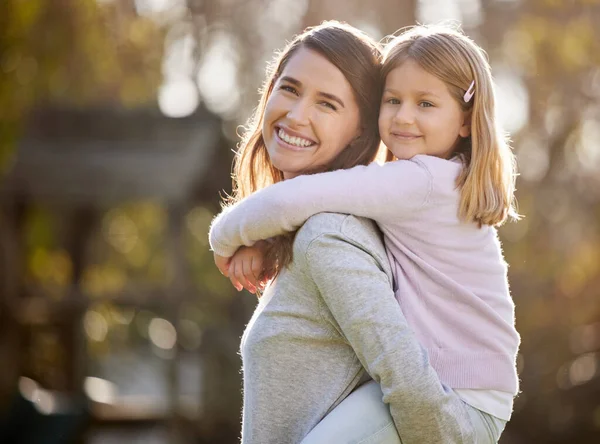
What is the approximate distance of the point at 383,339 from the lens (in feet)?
9.39

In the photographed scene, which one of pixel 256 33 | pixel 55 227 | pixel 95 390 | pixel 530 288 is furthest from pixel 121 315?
pixel 530 288

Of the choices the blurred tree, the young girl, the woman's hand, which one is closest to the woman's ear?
the young girl

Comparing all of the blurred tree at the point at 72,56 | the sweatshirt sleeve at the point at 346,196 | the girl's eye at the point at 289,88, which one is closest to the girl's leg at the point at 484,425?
the sweatshirt sleeve at the point at 346,196

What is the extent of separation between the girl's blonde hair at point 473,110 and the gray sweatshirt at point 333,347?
339 mm

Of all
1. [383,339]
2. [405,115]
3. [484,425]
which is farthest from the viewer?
[405,115]

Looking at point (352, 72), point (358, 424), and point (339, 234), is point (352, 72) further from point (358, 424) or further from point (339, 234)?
point (358, 424)

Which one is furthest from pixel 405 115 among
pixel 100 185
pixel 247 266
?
pixel 100 185

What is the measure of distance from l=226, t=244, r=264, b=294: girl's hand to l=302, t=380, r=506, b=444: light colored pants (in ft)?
1.71

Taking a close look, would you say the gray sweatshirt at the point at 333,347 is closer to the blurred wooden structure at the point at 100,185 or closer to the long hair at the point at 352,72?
the long hair at the point at 352,72

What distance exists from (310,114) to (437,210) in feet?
1.86

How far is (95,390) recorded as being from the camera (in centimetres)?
1502

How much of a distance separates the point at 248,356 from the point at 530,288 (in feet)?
41.5

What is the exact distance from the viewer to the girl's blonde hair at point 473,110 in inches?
124

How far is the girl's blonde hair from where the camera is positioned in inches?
124
